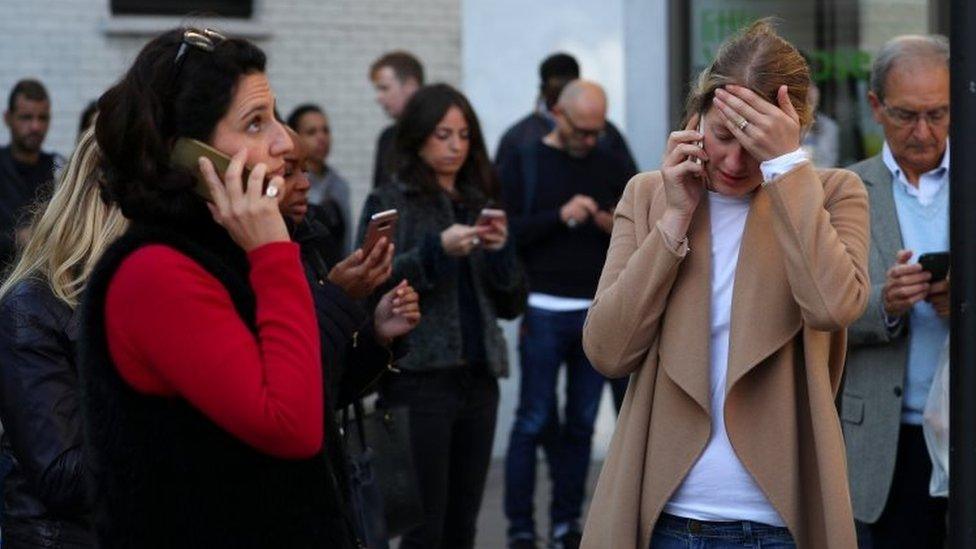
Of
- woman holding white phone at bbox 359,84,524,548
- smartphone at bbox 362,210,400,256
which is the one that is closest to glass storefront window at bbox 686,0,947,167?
woman holding white phone at bbox 359,84,524,548

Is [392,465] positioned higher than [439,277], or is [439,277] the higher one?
[439,277]

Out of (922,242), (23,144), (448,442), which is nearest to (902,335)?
(922,242)

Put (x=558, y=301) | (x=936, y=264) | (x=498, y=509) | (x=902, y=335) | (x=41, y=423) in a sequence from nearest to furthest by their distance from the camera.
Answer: (x=41, y=423), (x=936, y=264), (x=902, y=335), (x=558, y=301), (x=498, y=509)

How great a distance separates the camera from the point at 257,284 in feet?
9.49

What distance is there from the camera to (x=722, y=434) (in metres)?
3.55

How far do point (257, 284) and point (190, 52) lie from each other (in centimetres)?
45

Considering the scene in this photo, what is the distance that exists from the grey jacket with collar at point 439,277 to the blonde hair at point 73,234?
2.03 m

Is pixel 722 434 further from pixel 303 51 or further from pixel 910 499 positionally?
pixel 303 51

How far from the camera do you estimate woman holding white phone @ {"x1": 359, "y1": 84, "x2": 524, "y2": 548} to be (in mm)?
6117

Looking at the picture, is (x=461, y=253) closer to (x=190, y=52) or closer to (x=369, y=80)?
(x=190, y=52)

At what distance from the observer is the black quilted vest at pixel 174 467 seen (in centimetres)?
287

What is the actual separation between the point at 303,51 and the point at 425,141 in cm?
407

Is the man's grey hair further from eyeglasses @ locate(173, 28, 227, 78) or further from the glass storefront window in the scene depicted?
the glass storefront window

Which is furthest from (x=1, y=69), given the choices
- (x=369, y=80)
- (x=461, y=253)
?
(x=461, y=253)
